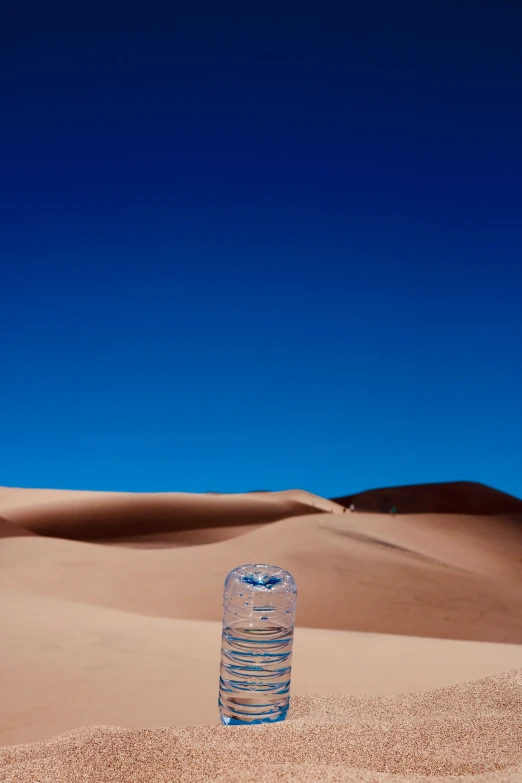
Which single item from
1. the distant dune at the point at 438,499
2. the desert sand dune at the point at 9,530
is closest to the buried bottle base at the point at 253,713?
the desert sand dune at the point at 9,530

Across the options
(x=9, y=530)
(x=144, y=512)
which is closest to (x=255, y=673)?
(x=9, y=530)

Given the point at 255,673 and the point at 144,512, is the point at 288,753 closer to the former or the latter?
the point at 255,673

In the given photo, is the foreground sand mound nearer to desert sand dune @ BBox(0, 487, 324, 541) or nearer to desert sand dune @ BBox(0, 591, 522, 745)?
desert sand dune @ BBox(0, 591, 522, 745)

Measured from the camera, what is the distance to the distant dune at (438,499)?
26.0 meters

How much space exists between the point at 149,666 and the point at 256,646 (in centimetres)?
130

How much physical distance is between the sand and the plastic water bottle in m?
0.16

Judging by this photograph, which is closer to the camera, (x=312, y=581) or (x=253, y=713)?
(x=253, y=713)

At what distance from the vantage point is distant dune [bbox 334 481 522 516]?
26.0 meters

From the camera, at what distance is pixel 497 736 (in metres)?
2.53

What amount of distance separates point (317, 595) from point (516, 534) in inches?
425

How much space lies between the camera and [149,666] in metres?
5.07

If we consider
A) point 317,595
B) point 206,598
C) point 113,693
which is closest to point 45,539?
point 206,598

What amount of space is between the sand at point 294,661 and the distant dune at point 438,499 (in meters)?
8.85

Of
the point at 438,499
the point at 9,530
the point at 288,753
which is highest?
the point at 438,499
